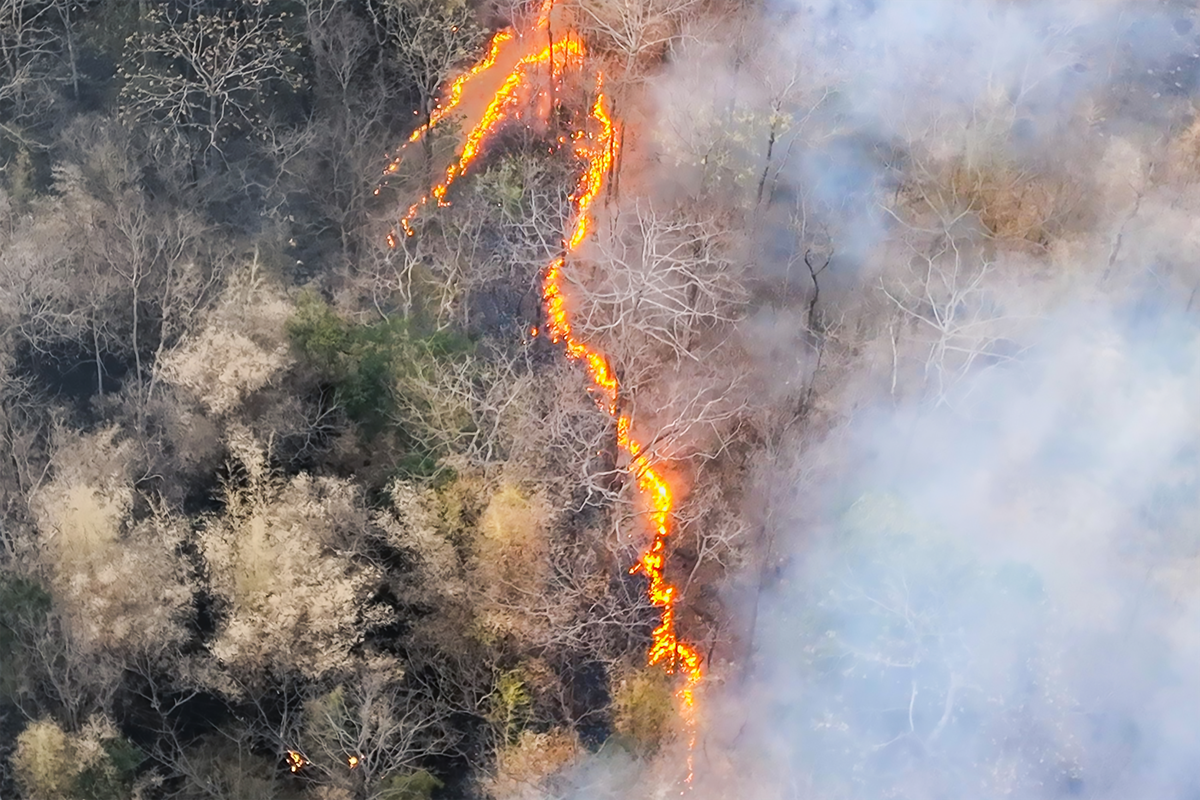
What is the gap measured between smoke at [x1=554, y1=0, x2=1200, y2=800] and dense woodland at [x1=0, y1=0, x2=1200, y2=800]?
4.8 inches

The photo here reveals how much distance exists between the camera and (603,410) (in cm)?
3709

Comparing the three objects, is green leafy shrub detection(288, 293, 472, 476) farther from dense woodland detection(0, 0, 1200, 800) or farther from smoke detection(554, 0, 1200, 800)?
smoke detection(554, 0, 1200, 800)

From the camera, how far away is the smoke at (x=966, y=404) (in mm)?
34844

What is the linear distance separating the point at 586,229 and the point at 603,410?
7.43 m

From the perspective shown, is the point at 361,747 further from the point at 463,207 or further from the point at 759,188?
the point at 759,188

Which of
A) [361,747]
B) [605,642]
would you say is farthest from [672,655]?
[361,747]

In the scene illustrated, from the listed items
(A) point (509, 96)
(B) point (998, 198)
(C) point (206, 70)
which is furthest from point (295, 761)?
(B) point (998, 198)

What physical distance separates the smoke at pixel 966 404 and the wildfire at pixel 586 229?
1.60 m

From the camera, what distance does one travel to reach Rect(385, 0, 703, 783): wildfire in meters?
36.2

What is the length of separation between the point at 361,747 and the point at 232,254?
14.8m

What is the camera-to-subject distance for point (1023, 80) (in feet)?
140

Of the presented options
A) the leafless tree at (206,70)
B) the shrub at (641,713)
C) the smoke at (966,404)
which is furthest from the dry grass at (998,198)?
the leafless tree at (206,70)

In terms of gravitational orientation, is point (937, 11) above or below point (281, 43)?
below

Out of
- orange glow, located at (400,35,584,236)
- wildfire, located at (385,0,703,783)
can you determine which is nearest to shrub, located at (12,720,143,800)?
wildfire, located at (385,0,703,783)
